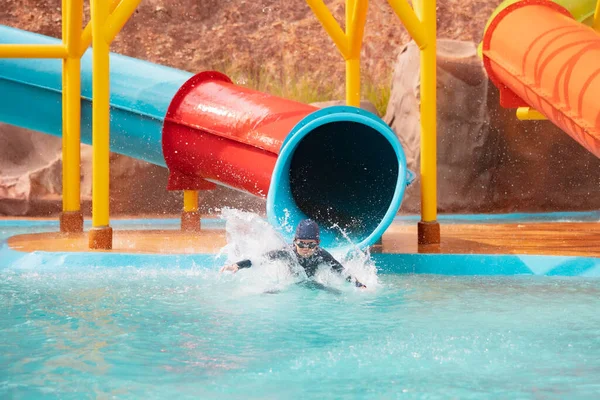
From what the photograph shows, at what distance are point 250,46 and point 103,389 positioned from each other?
45.8 ft

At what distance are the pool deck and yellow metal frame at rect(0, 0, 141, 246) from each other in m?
0.41

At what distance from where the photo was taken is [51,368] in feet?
11.4

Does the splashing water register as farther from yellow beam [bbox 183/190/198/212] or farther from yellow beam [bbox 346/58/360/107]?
yellow beam [bbox 183/190/198/212]

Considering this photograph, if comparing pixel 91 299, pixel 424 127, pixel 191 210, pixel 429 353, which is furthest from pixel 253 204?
pixel 429 353

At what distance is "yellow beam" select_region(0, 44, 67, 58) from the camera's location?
277 inches

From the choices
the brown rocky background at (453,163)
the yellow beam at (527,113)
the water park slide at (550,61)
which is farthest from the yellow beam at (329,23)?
the brown rocky background at (453,163)

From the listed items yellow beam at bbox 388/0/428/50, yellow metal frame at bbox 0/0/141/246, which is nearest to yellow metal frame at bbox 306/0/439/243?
yellow beam at bbox 388/0/428/50

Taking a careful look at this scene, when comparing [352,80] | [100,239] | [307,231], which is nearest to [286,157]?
[307,231]

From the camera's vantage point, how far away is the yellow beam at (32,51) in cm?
705

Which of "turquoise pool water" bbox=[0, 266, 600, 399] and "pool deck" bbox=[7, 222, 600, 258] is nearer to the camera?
"turquoise pool water" bbox=[0, 266, 600, 399]

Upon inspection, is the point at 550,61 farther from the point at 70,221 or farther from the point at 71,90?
the point at 70,221

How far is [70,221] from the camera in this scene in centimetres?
795

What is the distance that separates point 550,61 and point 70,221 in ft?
13.9

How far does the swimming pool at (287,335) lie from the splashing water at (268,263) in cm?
3
